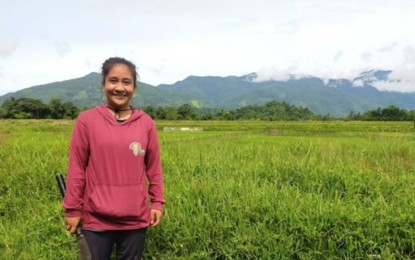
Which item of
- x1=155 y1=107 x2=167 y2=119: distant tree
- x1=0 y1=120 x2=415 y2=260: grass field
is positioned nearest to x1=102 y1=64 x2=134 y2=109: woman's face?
x1=0 y1=120 x2=415 y2=260: grass field

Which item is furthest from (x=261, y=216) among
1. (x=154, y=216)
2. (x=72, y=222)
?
(x=72, y=222)

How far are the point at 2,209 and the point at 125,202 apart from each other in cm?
330

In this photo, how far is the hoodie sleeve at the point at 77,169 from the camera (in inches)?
91.2

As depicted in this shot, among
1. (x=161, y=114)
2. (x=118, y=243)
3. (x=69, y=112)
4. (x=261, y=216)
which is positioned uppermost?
(x=69, y=112)

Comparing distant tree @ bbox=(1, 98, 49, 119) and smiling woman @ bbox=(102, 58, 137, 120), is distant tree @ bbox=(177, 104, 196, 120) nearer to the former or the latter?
distant tree @ bbox=(1, 98, 49, 119)

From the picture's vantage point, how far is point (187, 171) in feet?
17.5

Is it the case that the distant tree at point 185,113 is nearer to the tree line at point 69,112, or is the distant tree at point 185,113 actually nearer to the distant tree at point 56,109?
the tree line at point 69,112

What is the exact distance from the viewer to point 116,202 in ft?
7.63

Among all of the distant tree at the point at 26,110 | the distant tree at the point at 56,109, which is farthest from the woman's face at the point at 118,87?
the distant tree at the point at 56,109

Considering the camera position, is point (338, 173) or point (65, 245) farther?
point (338, 173)

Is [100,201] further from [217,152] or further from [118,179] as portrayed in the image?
[217,152]

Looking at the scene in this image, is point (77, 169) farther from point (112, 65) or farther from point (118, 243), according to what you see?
point (112, 65)

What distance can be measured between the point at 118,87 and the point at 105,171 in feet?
1.69

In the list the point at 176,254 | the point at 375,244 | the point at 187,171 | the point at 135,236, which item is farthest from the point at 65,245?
the point at 375,244
